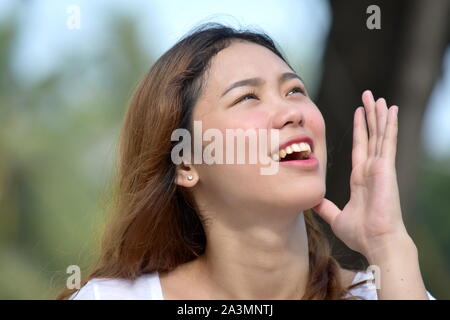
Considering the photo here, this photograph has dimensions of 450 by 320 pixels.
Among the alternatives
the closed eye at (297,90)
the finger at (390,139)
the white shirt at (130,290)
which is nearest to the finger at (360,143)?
the finger at (390,139)

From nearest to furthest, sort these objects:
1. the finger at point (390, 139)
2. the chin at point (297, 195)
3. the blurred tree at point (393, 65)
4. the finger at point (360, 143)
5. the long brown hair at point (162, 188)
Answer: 1. the chin at point (297, 195)
2. the finger at point (390, 139)
3. the finger at point (360, 143)
4. the long brown hair at point (162, 188)
5. the blurred tree at point (393, 65)

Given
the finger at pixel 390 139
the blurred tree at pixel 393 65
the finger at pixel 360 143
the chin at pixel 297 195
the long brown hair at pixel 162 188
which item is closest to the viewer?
the chin at pixel 297 195

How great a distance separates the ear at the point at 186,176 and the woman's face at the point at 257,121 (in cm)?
3

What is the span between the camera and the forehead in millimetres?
2824

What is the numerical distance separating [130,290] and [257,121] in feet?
2.95

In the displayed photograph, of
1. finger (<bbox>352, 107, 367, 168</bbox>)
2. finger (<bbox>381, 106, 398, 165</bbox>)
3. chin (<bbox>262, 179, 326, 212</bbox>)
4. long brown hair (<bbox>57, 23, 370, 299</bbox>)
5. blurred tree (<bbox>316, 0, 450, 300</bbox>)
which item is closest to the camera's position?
chin (<bbox>262, 179, 326, 212</bbox>)

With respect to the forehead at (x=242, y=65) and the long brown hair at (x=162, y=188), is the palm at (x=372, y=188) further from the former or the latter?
the forehead at (x=242, y=65)

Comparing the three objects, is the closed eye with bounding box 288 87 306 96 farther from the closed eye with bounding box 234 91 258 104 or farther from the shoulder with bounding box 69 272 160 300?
the shoulder with bounding box 69 272 160 300

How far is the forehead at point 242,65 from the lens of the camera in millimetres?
2824

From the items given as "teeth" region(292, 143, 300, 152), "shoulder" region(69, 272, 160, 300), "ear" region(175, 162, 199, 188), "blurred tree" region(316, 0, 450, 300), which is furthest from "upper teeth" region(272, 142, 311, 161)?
"blurred tree" region(316, 0, 450, 300)

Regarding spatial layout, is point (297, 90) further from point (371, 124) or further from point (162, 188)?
point (162, 188)
